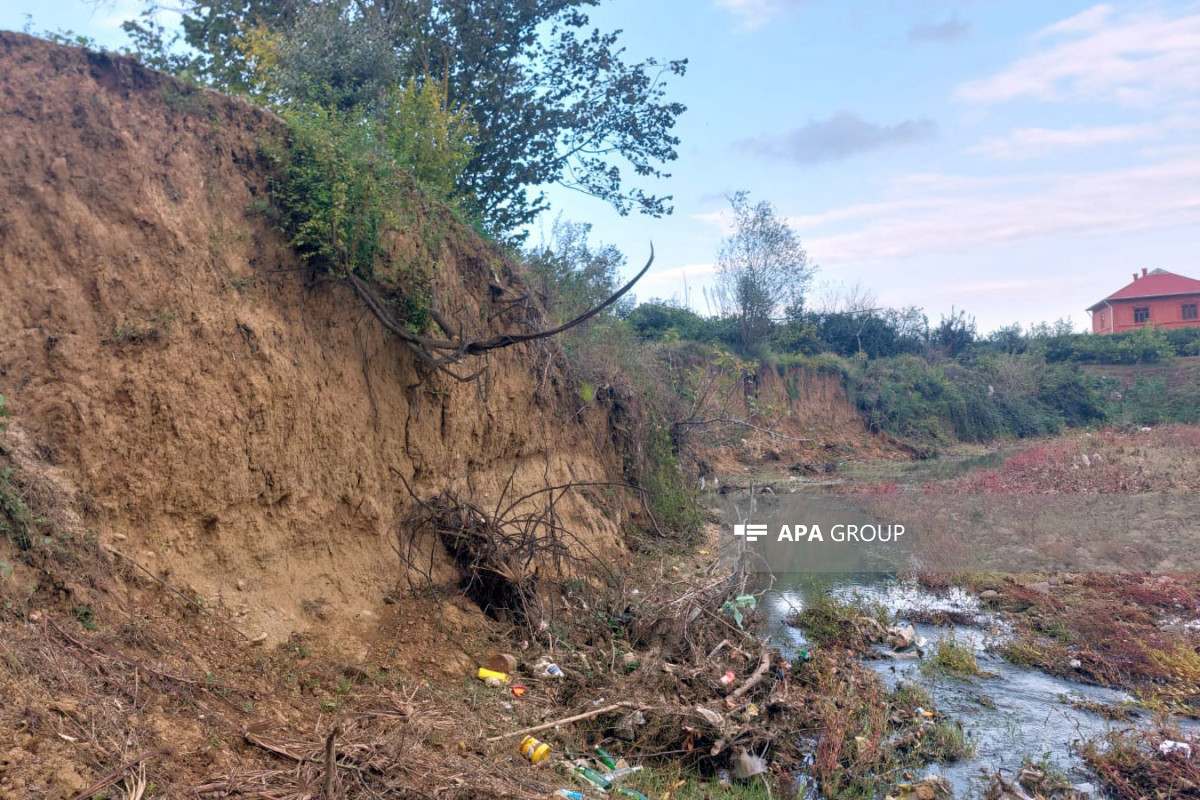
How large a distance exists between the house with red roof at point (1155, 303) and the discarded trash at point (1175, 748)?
144 ft

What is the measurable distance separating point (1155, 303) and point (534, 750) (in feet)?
163

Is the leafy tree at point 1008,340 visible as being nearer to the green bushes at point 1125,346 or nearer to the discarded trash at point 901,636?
the green bushes at point 1125,346

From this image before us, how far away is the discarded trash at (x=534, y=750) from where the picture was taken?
5.44 metres

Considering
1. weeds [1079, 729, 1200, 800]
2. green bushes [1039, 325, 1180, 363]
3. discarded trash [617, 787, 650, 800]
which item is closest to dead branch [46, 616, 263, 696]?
discarded trash [617, 787, 650, 800]

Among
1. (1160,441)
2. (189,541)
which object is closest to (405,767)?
(189,541)

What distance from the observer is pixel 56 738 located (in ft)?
11.8

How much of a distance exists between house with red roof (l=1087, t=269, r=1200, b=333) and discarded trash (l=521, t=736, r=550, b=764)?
4714 centimetres

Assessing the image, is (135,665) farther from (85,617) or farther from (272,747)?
(272,747)

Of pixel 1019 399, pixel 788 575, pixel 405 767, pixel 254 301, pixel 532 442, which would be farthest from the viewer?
pixel 1019 399

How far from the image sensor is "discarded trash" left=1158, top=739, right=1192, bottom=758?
20.9ft

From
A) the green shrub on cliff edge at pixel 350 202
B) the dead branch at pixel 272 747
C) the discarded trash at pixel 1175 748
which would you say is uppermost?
the green shrub on cliff edge at pixel 350 202

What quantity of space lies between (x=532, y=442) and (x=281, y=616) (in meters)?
4.90

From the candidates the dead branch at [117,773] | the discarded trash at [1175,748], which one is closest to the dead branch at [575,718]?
the dead branch at [117,773]

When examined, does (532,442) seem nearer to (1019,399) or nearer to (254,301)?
(254,301)
